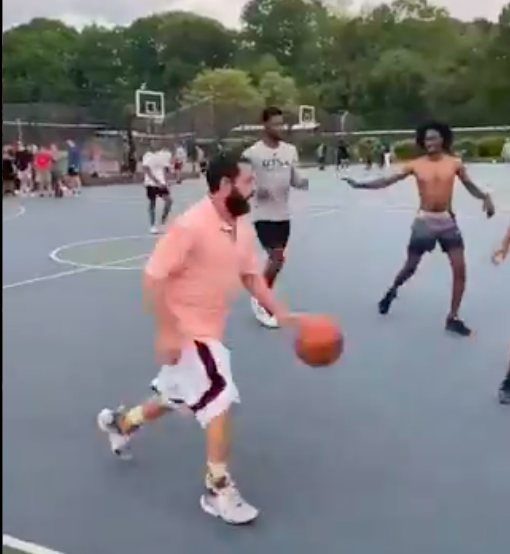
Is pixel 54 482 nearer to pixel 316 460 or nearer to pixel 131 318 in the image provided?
pixel 316 460

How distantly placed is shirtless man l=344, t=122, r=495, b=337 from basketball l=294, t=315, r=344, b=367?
10.9 ft

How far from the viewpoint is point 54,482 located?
416 centimetres

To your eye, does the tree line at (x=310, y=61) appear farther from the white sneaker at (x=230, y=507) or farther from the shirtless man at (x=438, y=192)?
the white sneaker at (x=230, y=507)

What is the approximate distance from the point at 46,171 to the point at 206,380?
71.6 feet

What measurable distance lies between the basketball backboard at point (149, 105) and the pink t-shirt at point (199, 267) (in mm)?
32071

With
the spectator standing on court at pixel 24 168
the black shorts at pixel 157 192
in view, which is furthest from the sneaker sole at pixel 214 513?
the spectator standing on court at pixel 24 168

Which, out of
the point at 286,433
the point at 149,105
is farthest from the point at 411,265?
the point at 149,105

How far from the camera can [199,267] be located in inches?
148

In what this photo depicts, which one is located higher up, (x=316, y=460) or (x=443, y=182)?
(x=443, y=182)

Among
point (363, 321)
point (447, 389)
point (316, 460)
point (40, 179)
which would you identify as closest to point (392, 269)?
point (363, 321)

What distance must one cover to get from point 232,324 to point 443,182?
1900 millimetres

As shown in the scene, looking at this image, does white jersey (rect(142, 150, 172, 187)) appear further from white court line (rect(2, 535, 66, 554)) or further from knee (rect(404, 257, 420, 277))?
white court line (rect(2, 535, 66, 554))

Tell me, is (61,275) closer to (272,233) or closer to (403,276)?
(272,233)

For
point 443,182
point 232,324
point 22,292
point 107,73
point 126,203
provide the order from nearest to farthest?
point 443,182, point 232,324, point 22,292, point 126,203, point 107,73
